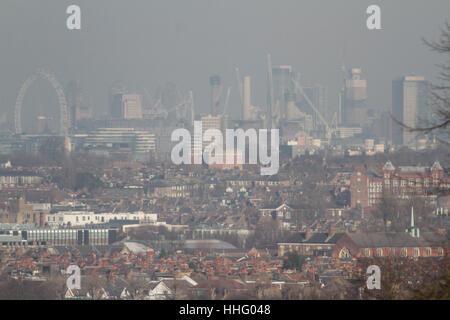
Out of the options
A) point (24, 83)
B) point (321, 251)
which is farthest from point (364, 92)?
point (321, 251)

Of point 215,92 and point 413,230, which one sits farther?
point 215,92

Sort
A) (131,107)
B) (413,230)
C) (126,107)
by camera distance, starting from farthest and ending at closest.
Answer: (131,107) < (126,107) < (413,230)

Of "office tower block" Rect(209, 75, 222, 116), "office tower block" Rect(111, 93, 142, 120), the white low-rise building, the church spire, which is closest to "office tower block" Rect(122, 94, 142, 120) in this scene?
"office tower block" Rect(111, 93, 142, 120)

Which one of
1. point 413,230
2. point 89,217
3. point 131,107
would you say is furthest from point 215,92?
Result: point 413,230

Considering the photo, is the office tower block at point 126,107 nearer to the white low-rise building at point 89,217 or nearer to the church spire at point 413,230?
the white low-rise building at point 89,217

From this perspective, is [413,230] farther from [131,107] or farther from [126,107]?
[131,107]

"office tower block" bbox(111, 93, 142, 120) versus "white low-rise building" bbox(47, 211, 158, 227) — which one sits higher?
"office tower block" bbox(111, 93, 142, 120)

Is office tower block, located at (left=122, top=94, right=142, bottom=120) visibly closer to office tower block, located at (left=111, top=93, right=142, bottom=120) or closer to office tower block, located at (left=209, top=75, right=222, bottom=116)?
office tower block, located at (left=111, top=93, right=142, bottom=120)
